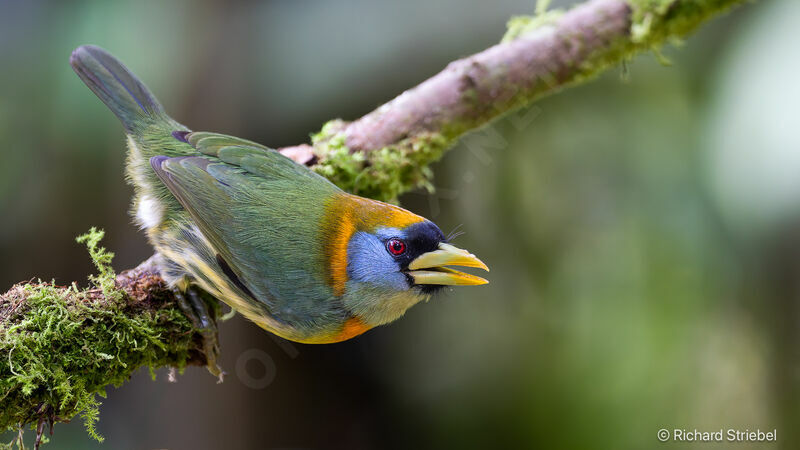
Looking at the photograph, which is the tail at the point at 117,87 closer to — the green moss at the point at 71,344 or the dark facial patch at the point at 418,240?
the green moss at the point at 71,344

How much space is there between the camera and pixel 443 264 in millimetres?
2225

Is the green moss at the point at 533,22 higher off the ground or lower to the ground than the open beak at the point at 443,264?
higher

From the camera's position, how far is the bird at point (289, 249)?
7.41 ft

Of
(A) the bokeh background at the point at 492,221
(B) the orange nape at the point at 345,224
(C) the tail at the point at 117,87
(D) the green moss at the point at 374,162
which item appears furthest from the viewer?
(A) the bokeh background at the point at 492,221

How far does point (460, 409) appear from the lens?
180 inches

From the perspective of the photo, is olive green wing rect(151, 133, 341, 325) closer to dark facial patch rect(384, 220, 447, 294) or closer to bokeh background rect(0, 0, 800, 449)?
dark facial patch rect(384, 220, 447, 294)

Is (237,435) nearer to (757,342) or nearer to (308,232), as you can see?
(308,232)

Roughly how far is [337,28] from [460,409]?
3.22 m

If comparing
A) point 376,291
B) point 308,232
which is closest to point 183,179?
point 308,232

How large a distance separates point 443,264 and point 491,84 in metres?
1.31

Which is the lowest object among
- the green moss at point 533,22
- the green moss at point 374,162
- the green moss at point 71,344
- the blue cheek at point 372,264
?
the green moss at point 71,344

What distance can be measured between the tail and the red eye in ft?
4.14

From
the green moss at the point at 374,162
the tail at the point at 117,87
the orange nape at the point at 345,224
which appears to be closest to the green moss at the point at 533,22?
the green moss at the point at 374,162

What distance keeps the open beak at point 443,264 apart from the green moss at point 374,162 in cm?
89
